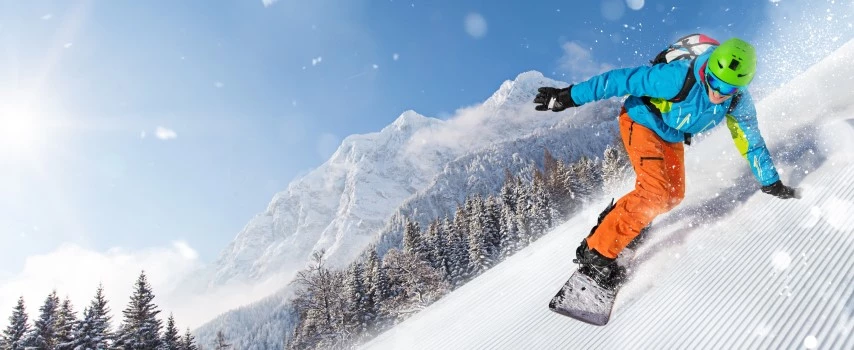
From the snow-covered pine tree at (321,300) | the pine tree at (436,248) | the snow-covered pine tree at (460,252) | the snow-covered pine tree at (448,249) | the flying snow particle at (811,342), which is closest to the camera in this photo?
the flying snow particle at (811,342)

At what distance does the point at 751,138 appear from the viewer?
3.86 m

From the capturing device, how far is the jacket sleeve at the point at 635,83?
3.56 meters

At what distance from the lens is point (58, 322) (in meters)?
21.0

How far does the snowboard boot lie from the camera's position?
361 centimetres

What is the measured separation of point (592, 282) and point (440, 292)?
23953 millimetres

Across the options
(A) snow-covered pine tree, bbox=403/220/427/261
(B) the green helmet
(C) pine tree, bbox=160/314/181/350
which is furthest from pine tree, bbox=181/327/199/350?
(B) the green helmet

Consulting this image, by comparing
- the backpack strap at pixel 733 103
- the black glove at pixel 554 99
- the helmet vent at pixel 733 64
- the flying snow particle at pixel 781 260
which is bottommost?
the flying snow particle at pixel 781 260

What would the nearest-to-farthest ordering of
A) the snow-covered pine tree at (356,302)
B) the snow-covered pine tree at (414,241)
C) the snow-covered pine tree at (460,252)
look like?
the snow-covered pine tree at (356,302) → the snow-covered pine tree at (460,252) → the snow-covered pine tree at (414,241)

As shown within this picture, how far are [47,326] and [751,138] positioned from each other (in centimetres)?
3057

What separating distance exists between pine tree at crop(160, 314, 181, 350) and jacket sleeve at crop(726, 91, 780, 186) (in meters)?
28.0

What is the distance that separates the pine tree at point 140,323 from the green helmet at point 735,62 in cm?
2605

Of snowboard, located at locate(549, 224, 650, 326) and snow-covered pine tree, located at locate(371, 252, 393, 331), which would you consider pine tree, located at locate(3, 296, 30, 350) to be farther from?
snowboard, located at locate(549, 224, 650, 326)

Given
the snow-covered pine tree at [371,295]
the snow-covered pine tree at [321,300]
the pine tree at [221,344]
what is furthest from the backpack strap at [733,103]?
the snow-covered pine tree at [371,295]

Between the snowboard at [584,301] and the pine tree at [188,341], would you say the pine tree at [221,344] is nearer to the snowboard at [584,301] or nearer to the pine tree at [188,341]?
the pine tree at [188,341]
